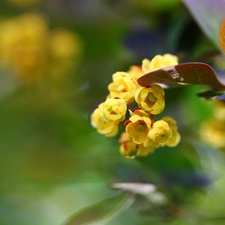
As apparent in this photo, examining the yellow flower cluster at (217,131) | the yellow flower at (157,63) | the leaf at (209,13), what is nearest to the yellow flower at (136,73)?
the yellow flower at (157,63)

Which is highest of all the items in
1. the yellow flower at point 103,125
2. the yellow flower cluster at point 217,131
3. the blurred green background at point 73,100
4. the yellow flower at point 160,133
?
the blurred green background at point 73,100

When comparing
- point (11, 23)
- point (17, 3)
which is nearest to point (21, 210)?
point (11, 23)

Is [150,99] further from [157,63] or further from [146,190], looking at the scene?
[146,190]

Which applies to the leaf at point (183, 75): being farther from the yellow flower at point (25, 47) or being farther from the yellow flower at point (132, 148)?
the yellow flower at point (25, 47)

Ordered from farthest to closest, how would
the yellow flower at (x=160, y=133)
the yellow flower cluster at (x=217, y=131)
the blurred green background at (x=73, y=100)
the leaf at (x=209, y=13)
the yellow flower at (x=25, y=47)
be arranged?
the yellow flower at (x=25, y=47)
the blurred green background at (x=73, y=100)
the yellow flower cluster at (x=217, y=131)
the leaf at (x=209, y=13)
the yellow flower at (x=160, y=133)

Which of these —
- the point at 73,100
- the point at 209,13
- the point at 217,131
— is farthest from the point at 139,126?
the point at 73,100

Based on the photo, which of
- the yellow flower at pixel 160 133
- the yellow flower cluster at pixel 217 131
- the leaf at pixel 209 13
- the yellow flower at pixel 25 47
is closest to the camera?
the yellow flower at pixel 160 133

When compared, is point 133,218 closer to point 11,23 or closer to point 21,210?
point 21,210
